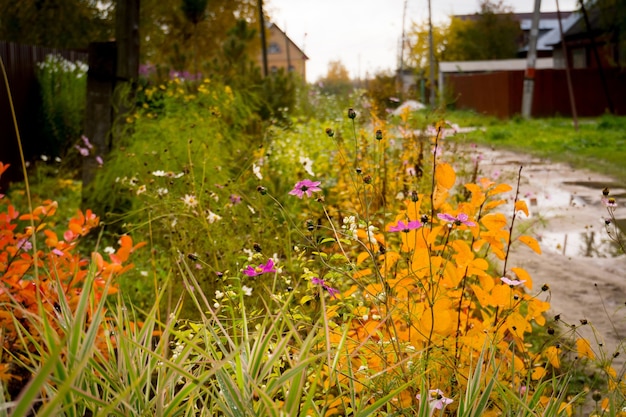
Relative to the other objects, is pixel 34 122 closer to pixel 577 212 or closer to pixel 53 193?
pixel 53 193

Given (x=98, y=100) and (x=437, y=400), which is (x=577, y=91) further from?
(x=437, y=400)

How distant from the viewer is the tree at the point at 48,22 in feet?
86.8

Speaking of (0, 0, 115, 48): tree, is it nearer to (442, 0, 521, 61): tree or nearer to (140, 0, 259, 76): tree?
(140, 0, 259, 76): tree

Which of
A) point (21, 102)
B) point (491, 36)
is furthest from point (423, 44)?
point (21, 102)

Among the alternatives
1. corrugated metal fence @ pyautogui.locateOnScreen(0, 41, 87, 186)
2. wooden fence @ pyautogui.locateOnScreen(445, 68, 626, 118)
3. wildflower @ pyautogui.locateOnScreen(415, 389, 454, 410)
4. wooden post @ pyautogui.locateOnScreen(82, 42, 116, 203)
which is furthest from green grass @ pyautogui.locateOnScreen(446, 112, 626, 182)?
wildflower @ pyautogui.locateOnScreen(415, 389, 454, 410)

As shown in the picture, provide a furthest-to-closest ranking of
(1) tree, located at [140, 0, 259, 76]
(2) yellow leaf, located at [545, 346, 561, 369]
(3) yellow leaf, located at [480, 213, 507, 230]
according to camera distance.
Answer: (1) tree, located at [140, 0, 259, 76]
(3) yellow leaf, located at [480, 213, 507, 230]
(2) yellow leaf, located at [545, 346, 561, 369]

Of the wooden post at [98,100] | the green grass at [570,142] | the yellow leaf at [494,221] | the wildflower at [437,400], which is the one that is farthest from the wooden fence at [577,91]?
the wildflower at [437,400]

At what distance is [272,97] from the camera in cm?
1223

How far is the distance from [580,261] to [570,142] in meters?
10.3

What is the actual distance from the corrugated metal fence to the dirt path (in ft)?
20.9

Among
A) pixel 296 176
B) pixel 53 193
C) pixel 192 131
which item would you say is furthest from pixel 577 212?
pixel 53 193

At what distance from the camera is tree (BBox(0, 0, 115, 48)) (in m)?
26.5

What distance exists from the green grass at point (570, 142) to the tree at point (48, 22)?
15.6 m

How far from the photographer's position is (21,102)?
1109 cm
